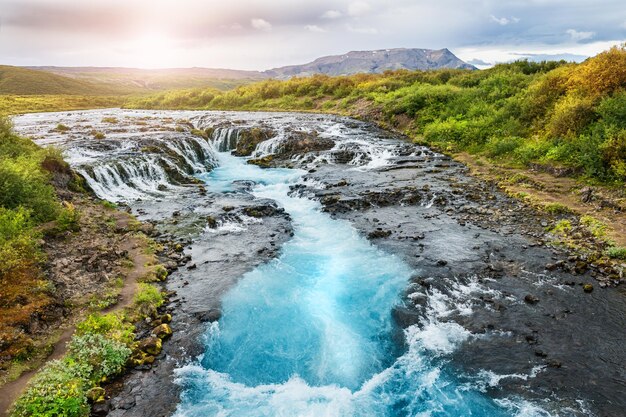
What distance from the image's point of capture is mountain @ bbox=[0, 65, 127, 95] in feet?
421

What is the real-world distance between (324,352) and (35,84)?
564 ft

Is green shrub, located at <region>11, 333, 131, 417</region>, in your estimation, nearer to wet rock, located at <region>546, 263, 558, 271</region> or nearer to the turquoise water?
the turquoise water

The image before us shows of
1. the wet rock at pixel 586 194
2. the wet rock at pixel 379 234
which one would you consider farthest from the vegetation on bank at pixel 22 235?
the wet rock at pixel 586 194

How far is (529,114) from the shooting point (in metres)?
27.5

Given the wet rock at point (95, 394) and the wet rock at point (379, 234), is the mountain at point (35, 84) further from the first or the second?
the wet rock at point (95, 394)

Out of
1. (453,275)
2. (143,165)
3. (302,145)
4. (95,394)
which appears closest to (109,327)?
(95,394)

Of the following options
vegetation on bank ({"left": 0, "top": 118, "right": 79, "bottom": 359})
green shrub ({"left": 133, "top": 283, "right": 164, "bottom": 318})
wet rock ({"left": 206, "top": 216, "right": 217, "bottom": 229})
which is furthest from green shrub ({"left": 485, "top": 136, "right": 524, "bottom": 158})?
vegetation on bank ({"left": 0, "top": 118, "right": 79, "bottom": 359})

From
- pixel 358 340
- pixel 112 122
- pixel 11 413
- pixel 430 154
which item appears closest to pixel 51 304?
pixel 11 413

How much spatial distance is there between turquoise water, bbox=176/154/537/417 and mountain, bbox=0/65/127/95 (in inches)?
6122

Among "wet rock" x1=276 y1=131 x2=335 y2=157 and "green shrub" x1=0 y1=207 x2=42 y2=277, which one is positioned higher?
"wet rock" x1=276 y1=131 x2=335 y2=157

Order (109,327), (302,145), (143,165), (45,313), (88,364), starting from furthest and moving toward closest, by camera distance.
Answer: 1. (302,145)
2. (143,165)
3. (45,313)
4. (109,327)
5. (88,364)

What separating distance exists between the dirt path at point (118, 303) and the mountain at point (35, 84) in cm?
14890

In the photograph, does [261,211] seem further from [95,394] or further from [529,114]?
[529,114]

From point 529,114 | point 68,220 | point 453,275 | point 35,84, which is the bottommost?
point 453,275
